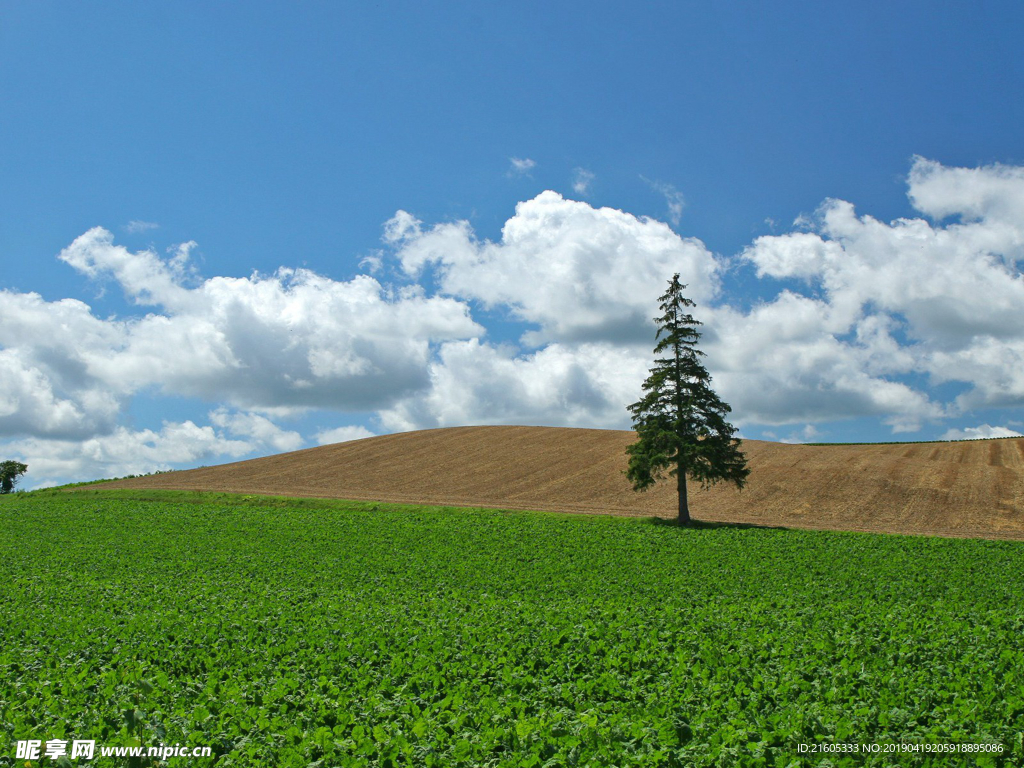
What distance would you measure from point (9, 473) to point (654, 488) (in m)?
88.3

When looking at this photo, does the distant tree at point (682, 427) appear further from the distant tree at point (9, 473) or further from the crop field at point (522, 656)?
the distant tree at point (9, 473)

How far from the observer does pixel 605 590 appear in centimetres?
2123

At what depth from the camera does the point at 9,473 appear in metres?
91.2

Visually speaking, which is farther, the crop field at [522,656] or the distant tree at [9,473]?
the distant tree at [9,473]

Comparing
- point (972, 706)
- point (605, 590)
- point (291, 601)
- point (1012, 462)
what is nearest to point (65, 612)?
point (291, 601)

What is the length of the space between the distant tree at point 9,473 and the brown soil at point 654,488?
→ 3838 cm

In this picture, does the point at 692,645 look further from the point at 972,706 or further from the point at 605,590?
the point at 605,590

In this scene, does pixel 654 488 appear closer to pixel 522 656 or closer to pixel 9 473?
pixel 522 656

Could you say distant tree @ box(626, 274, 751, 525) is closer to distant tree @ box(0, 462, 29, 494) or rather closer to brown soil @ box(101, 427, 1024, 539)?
brown soil @ box(101, 427, 1024, 539)

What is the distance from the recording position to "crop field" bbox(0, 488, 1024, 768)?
27.8ft

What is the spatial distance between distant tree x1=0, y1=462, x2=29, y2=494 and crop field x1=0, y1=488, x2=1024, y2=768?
7684 centimetres

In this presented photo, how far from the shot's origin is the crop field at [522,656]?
27.8 ft

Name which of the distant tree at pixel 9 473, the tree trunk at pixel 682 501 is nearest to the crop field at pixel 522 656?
the tree trunk at pixel 682 501

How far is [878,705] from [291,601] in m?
14.9
